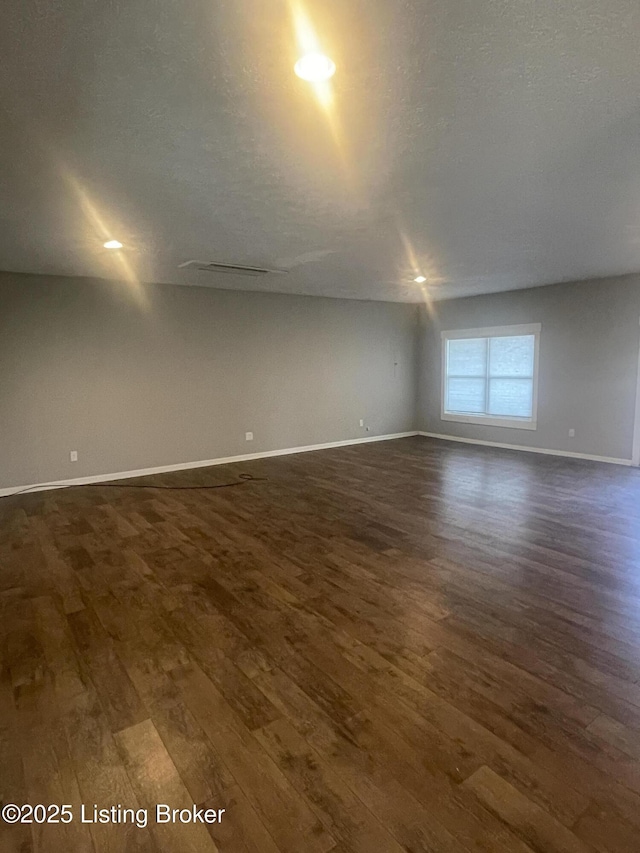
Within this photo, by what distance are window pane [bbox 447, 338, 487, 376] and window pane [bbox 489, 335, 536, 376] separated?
0.15 meters

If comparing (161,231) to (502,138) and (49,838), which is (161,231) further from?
(49,838)

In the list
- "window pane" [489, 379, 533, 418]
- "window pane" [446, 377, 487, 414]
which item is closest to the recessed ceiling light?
"window pane" [489, 379, 533, 418]

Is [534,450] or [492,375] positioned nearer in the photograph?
[534,450]

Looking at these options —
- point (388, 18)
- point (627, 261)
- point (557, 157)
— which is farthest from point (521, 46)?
point (627, 261)

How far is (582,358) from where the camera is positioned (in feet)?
22.1

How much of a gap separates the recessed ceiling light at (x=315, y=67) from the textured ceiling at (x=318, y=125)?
0.13 feet

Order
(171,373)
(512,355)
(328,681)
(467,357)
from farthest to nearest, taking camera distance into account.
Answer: (467,357), (512,355), (171,373), (328,681)

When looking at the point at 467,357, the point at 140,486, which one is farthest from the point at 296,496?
the point at 467,357

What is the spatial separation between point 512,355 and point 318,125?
20.5 feet

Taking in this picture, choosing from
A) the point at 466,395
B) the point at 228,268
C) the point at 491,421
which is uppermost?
the point at 228,268

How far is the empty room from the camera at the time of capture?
A: 1.53m

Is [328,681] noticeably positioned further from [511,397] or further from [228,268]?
[511,397]

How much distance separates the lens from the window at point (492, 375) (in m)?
7.40

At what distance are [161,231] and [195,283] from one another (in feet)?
7.86
